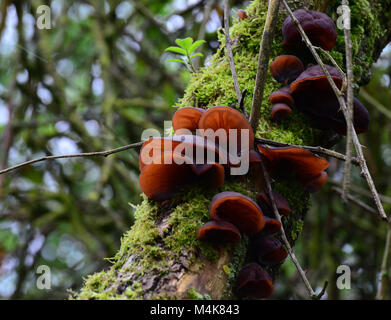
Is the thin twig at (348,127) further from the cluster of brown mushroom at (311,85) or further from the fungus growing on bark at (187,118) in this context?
the fungus growing on bark at (187,118)

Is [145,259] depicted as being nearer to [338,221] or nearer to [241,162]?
[241,162]


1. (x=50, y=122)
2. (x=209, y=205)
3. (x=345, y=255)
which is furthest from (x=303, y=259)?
(x=209, y=205)

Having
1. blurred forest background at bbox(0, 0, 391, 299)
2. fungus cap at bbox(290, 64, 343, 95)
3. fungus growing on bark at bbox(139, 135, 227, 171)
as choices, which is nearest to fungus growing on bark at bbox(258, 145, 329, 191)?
fungus growing on bark at bbox(139, 135, 227, 171)

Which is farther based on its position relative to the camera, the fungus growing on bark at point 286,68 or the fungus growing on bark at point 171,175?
the fungus growing on bark at point 286,68

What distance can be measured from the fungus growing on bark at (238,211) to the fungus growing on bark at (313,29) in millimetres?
926

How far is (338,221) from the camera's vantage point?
15.4 feet

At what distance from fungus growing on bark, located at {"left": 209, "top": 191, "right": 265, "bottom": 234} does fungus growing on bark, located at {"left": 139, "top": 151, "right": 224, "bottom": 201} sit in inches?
3.9

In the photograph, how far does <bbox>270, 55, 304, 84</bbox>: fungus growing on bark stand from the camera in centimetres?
188

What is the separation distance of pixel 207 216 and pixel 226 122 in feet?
1.21

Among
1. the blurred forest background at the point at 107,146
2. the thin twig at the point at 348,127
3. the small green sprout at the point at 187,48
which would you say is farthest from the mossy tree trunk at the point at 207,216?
the blurred forest background at the point at 107,146

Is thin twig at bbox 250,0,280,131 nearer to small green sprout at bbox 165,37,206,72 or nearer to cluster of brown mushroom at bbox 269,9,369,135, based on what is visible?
cluster of brown mushroom at bbox 269,9,369,135

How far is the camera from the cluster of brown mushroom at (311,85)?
1804 mm

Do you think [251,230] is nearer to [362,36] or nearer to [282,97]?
[282,97]
